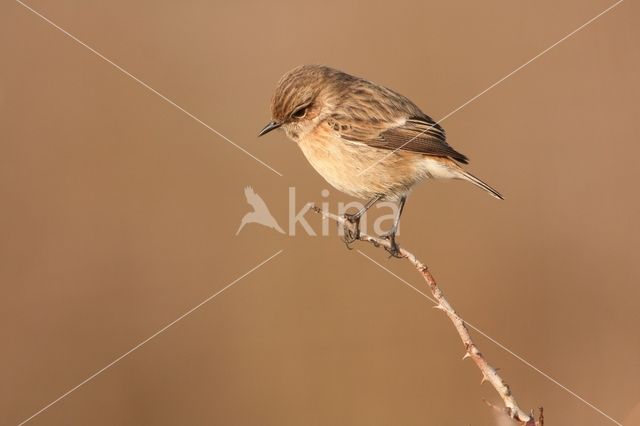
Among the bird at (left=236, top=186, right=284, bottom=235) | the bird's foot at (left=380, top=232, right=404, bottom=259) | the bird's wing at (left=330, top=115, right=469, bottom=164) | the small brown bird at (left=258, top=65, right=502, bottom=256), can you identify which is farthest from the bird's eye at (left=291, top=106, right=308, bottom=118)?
the bird at (left=236, top=186, right=284, bottom=235)

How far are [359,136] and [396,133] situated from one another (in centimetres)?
28

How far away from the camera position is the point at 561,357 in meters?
6.90

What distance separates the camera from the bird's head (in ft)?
17.6

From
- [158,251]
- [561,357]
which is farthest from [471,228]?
[158,251]

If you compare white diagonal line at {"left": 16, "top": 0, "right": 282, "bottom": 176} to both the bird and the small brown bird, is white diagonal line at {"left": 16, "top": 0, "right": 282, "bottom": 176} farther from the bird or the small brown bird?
the small brown bird

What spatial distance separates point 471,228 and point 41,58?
585 cm

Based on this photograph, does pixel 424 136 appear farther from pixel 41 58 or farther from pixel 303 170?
pixel 41 58

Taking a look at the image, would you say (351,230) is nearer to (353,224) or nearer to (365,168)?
(353,224)

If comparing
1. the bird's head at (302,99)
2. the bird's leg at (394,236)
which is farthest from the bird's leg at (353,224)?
the bird's head at (302,99)

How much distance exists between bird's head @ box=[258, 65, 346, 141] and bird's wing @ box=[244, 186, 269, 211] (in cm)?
202

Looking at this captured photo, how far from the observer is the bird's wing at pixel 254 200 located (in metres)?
7.54

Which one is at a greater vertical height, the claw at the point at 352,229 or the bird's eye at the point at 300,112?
the bird's eye at the point at 300,112

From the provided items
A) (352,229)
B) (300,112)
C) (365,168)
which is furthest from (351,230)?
(300,112)

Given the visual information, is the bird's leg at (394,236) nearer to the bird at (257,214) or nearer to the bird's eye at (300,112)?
the bird's eye at (300,112)
